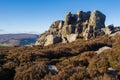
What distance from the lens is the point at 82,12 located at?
84.9 metres

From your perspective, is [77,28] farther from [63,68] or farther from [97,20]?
[63,68]

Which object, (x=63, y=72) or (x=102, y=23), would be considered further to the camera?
(x=102, y=23)

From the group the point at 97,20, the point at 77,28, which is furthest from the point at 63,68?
the point at 97,20

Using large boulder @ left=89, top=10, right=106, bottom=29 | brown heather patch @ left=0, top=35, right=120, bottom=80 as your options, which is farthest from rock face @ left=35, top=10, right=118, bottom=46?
brown heather patch @ left=0, top=35, right=120, bottom=80

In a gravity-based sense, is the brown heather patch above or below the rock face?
below

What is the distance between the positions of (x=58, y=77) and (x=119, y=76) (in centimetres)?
555

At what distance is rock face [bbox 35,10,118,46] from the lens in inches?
2689

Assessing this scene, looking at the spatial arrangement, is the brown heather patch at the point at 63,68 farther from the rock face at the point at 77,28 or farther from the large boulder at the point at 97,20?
the large boulder at the point at 97,20

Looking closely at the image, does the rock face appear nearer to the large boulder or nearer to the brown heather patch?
the large boulder

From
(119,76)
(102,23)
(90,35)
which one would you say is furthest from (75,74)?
(102,23)

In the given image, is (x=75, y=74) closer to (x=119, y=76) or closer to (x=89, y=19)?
(x=119, y=76)

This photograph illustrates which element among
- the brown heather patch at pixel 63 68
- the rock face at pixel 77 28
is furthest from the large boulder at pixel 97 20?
the brown heather patch at pixel 63 68

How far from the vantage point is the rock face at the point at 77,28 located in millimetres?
68312

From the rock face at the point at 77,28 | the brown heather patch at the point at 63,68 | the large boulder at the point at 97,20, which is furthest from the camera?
the large boulder at the point at 97,20
